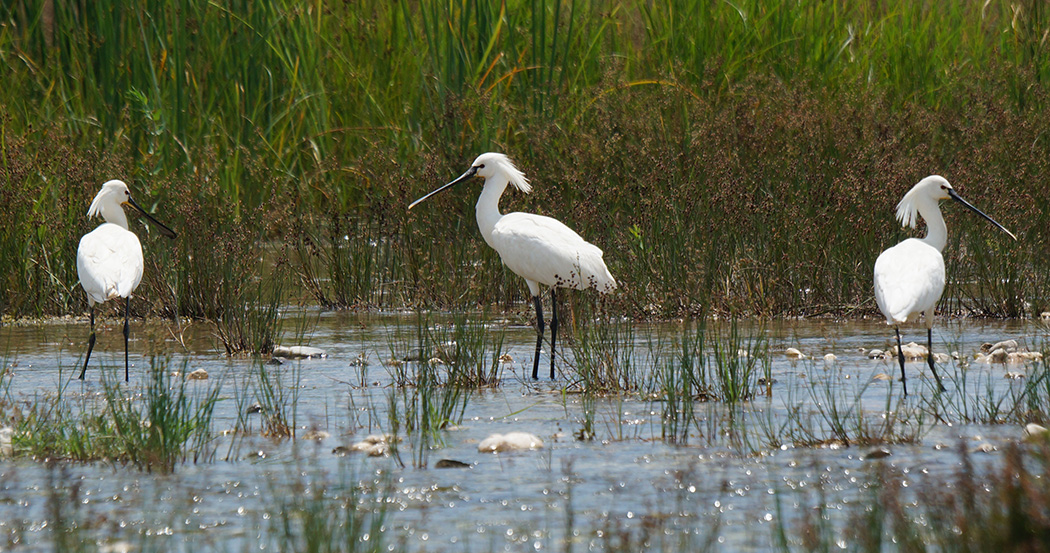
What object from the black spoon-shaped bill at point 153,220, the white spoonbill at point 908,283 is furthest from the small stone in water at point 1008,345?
the black spoon-shaped bill at point 153,220

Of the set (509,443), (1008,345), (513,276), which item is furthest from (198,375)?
(1008,345)

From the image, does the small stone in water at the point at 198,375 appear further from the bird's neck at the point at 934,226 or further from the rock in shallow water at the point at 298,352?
the bird's neck at the point at 934,226

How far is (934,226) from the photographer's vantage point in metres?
7.93

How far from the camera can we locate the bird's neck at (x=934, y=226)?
786 centimetres

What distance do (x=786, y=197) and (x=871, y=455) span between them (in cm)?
506

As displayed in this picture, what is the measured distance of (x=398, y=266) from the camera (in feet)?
35.5

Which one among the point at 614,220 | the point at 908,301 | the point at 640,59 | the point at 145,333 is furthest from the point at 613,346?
the point at 640,59

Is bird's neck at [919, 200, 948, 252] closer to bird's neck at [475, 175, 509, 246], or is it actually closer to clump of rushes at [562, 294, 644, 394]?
clump of rushes at [562, 294, 644, 394]

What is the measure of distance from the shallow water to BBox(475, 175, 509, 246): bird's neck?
1477mm

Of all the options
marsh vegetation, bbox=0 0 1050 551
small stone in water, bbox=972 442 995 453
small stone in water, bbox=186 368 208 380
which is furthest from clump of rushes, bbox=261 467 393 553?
small stone in water, bbox=186 368 208 380

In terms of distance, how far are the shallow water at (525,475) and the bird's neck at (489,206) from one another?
1.48 meters

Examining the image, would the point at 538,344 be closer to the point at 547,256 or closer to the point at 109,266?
the point at 547,256

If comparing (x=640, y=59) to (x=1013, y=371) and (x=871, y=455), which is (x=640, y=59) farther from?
(x=871, y=455)

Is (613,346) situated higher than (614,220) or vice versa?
(614,220)
